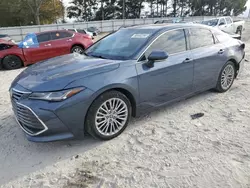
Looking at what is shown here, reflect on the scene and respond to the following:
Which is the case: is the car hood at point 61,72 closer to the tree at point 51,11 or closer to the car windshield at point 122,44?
the car windshield at point 122,44

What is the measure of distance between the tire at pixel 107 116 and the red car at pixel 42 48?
6700mm

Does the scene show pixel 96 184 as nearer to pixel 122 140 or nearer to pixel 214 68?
pixel 122 140

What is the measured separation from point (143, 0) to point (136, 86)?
59.8 metres

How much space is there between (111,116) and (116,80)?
1.65 feet

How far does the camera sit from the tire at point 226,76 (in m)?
4.84

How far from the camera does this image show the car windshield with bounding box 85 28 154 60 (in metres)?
3.64

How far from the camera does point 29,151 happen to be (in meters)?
3.20

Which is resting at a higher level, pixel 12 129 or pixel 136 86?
pixel 136 86

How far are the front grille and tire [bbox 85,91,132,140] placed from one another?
58 cm

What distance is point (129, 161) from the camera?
113 inches

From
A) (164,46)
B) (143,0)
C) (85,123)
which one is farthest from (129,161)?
(143,0)

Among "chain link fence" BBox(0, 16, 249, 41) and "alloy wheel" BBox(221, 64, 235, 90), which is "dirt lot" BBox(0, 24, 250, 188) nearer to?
"alloy wheel" BBox(221, 64, 235, 90)

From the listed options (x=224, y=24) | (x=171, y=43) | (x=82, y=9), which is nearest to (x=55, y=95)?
(x=171, y=43)

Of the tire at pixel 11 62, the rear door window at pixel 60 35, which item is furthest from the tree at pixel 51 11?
the tire at pixel 11 62
